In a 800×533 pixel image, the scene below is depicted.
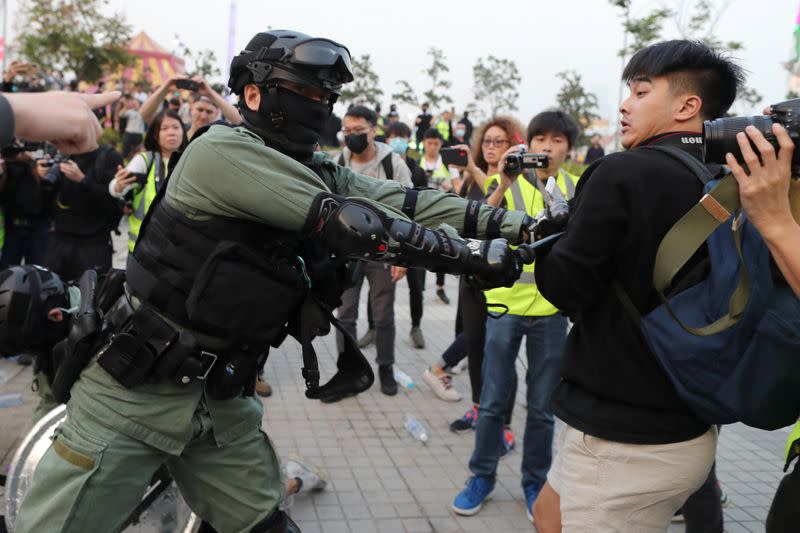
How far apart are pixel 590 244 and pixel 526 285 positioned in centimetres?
187

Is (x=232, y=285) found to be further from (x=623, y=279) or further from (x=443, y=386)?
(x=443, y=386)

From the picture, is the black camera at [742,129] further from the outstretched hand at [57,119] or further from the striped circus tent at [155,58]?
the striped circus tent at [155,58]

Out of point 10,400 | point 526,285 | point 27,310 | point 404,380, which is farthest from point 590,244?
point 10,400

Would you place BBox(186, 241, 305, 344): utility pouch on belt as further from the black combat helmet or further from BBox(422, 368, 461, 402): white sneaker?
BBox(422, 368, 461, 402): white sneaker

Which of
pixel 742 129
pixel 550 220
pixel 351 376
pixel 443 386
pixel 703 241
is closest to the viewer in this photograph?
pixel 742 129

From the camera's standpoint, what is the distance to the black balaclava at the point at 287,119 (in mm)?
2312

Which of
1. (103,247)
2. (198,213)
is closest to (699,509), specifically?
(198,213)

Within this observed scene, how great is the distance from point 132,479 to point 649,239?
169 cm

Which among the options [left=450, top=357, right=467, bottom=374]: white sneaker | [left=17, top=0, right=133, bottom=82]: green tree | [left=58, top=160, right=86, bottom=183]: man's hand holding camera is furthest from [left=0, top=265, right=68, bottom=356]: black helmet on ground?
[left=17, top=0, right=133, bottom=82]: green tree

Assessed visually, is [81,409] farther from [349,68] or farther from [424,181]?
[424,181]

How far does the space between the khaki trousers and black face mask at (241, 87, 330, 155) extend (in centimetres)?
128

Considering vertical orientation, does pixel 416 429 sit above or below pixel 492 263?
below

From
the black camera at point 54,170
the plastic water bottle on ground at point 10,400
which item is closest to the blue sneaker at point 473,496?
the plastic water bottle on ground at point 10,400

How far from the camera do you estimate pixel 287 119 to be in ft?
7.66
